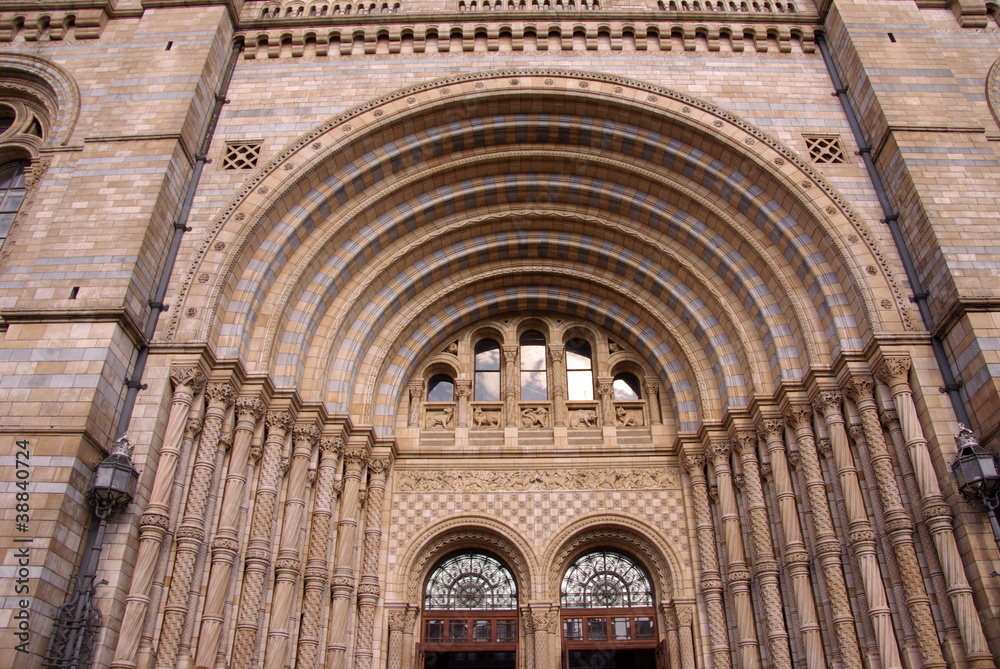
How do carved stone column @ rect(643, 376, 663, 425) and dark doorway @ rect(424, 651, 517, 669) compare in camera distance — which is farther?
carved stone column @ rect(643, 376, 663, 425)

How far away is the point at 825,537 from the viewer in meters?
11.4

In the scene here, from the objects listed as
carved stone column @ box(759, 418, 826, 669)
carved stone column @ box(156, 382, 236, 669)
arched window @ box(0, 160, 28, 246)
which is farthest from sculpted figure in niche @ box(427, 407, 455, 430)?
arched window @ box(0, 160, 28, 246)

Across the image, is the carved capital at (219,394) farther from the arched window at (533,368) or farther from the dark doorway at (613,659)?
the dark doorway at (613,659)

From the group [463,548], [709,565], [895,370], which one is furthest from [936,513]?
[463,548]

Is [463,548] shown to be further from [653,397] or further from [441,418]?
[653,397]

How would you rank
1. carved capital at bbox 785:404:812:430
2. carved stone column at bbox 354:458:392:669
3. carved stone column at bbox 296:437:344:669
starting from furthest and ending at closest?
carved stone column at bbox 354:458:392:669, carved capital at bbox 785:404:812:430, carved stone column at bbox 296:437:344:669

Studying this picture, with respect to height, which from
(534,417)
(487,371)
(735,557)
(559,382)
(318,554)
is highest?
(487,371)

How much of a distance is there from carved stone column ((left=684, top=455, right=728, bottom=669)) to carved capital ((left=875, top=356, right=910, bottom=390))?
3797 millimetres

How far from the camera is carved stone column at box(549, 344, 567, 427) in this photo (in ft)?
50.2

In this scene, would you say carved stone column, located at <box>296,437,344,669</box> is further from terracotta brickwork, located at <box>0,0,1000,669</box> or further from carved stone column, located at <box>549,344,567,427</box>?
carved stone column, located at <box>549,344,567,427</box>

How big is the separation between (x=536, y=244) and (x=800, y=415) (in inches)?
248

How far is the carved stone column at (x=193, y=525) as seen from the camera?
9.95 m
